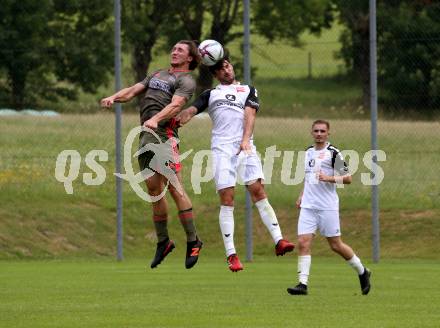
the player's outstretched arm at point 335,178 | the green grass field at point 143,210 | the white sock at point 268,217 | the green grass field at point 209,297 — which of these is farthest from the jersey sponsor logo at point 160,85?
the green grass field at point 143,210

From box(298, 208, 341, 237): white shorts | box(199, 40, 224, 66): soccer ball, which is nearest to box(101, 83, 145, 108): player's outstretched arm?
box(199, 40, 224, 66): soccer ball

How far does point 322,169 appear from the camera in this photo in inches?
524

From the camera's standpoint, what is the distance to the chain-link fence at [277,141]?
21.4 meters

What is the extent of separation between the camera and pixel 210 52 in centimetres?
1267

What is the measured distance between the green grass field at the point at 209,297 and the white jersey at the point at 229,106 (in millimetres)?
1777

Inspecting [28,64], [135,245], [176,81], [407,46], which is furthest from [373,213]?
[176,81]

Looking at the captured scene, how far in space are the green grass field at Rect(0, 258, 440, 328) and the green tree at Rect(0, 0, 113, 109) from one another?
3721 mm

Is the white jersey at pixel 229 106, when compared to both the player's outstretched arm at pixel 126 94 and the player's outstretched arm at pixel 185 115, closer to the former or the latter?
the player's outstretched arm at pixel 185 115

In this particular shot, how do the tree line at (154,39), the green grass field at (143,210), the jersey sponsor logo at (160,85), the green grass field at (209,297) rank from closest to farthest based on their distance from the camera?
the green grass field at (209,297) < the jersey sponsor logo at (160,85) < the tree line at (154,39) < the green grass field at (143,210)

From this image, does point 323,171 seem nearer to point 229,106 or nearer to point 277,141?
point 229,106

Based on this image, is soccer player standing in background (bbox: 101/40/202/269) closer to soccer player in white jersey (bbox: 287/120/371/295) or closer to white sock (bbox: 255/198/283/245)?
white sock (bbox: 255/198/283/245)

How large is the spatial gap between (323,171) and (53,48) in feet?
32.4

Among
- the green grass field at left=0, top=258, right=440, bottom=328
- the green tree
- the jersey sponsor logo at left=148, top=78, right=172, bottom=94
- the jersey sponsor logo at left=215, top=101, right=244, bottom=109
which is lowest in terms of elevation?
the green grass field at left=0, top=258, right=440, bottom=328

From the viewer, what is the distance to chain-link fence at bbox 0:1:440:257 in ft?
70.2
